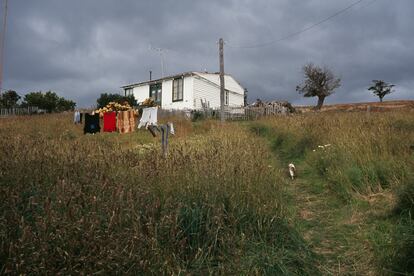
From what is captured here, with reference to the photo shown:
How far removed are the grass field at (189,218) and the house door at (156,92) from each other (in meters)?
29.7

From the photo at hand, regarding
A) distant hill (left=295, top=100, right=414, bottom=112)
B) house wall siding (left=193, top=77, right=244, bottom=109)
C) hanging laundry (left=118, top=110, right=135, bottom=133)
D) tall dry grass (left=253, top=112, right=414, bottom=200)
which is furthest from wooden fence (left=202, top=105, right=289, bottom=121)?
tall dry grass (left=253, top=112, right=414, bottom=200)

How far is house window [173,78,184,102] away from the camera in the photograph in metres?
32.3

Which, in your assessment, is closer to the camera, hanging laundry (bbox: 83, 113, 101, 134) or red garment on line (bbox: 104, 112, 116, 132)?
hanging laundry (bbox: 83, 113, 101, 134)

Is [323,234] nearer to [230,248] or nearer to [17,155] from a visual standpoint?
[230,248]

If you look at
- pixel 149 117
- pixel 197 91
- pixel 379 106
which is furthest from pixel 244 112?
pixel 149 117

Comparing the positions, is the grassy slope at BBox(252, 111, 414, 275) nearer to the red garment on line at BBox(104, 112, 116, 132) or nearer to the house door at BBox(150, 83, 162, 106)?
the red garment on line at BBox(104, 112, 116, 132)

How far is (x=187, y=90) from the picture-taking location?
104ft

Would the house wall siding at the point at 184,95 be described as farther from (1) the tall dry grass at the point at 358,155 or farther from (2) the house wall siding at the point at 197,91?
(1) the tall dry grass at the point at 358,155

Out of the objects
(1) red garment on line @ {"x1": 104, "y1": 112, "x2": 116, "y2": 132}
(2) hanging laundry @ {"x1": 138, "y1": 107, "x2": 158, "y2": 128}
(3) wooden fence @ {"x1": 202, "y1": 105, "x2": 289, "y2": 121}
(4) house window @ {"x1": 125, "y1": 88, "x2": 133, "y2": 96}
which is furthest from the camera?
(4) house window @ {"x1": 125, "y1": 88, "x2": 133, "y2": 96}

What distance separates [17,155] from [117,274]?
6.95ft

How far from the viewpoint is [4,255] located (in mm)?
2369

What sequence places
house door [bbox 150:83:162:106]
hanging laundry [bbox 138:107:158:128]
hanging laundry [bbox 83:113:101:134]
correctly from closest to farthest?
hanging laundry [bbox 83:113:101:134], hanging laundry [bbox 138:107:158:128], house door [bbox 150:83:162:106]

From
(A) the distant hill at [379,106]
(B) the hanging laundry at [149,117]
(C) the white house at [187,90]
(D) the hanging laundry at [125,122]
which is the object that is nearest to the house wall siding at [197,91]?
(C) the white house at [187,90]

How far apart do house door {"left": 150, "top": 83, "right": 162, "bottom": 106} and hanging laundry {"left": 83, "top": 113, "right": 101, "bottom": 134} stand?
18.8 metres
